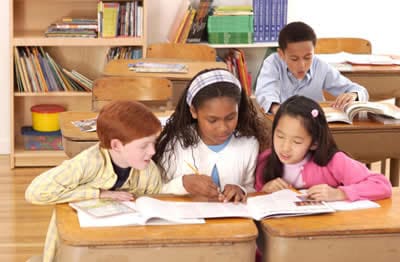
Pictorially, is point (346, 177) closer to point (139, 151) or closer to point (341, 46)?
point (139, 151)

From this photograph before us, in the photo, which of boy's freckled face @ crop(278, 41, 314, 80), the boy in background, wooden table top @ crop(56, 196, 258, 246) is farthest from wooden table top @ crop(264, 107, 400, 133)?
wooden table top @ crop(56, 196, 258, 246)

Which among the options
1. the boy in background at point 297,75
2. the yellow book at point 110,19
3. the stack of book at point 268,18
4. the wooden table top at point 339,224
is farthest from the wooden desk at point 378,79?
the wooden table top at point 339,224

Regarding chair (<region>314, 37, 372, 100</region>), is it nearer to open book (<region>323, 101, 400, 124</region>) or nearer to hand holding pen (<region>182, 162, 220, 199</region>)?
open book (<region>323, 101, 400, 124</region>)

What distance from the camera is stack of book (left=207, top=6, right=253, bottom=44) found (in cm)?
571

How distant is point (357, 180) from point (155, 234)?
2.58 feet

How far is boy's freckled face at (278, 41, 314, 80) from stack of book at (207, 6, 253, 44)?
5.24ft

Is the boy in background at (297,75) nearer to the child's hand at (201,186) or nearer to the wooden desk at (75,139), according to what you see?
the wooden desk at (75,139)

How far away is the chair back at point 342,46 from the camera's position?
5.41 meters

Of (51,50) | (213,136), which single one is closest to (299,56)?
(213,136)

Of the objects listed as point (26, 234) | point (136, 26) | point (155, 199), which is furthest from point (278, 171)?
point (136, 26)

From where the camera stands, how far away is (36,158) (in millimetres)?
5543

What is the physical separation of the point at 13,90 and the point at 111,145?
3.12 m

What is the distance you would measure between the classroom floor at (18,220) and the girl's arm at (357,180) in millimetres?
→ 1718

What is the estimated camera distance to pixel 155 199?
251 centimetres
